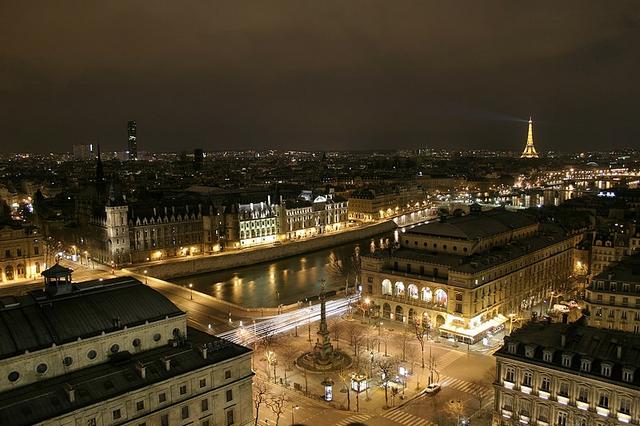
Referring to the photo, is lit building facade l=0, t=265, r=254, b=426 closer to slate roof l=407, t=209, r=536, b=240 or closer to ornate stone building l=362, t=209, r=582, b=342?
ornate stone building l=362, t=209, r=582, b=342

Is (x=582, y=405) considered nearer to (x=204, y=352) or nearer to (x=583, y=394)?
(x=583, y=394)

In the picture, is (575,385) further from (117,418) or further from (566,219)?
(566,219)

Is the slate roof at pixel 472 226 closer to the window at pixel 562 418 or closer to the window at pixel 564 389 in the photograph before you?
the window at pixel 564 389

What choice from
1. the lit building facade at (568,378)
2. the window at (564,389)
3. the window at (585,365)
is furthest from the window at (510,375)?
the window at (585,365)

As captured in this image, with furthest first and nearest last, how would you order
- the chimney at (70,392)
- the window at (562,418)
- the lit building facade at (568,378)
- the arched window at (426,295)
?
the arched window at (426,295) → the window at (562,418) → the lit building facade at (568,378) → the chimney at (70,392)

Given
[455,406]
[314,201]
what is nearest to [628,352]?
[455,406]

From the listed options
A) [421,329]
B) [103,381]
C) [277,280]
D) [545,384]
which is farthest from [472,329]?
[277,280]
